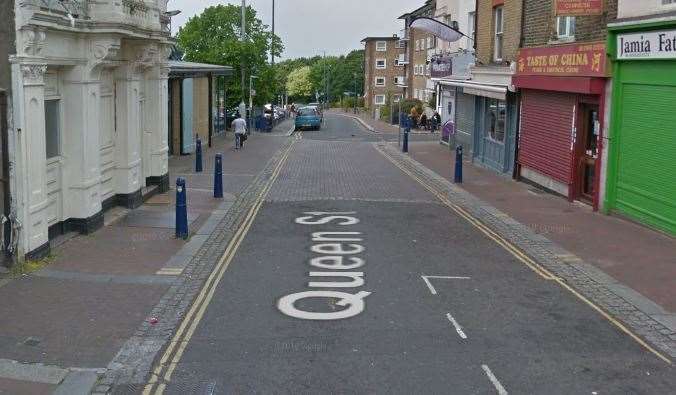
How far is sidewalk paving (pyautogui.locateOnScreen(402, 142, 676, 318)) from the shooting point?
459 inches

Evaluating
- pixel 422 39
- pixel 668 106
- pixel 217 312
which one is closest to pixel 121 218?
pixel 217 312

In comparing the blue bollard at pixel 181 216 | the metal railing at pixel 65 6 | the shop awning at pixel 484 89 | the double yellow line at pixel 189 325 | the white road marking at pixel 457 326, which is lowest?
the double yellow line at pixel 189 325

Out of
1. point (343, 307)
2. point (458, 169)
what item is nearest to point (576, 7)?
point (458, 169)

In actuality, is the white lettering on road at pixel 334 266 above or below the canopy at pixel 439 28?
below

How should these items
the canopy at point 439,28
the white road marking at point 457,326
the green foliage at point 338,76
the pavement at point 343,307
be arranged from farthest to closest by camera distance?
the green foliage at point 338,76 < the canopy at point 439,28 < the white road marking at point 457,326 < the pavement at point 343,307

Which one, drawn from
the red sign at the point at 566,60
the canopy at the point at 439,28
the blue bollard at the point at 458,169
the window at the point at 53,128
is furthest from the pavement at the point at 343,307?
the canopy at the point at 439,28

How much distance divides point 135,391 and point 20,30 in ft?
20.4

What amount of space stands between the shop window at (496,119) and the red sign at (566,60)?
138 inches

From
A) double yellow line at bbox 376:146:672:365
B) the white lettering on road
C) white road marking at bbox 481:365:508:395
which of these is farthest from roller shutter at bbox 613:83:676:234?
white road marking at bbox 481:365:508:395

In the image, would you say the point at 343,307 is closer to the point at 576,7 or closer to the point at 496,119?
the point at 576,7

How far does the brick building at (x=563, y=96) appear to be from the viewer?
17.8 m

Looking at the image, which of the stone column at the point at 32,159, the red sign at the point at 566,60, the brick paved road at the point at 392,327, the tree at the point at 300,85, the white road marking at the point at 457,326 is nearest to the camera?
the brick paved road at the point at 392,327

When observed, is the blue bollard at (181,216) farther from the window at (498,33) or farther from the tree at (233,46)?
the tree at (233,46)

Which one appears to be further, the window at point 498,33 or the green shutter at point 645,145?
the window at point 498,33
